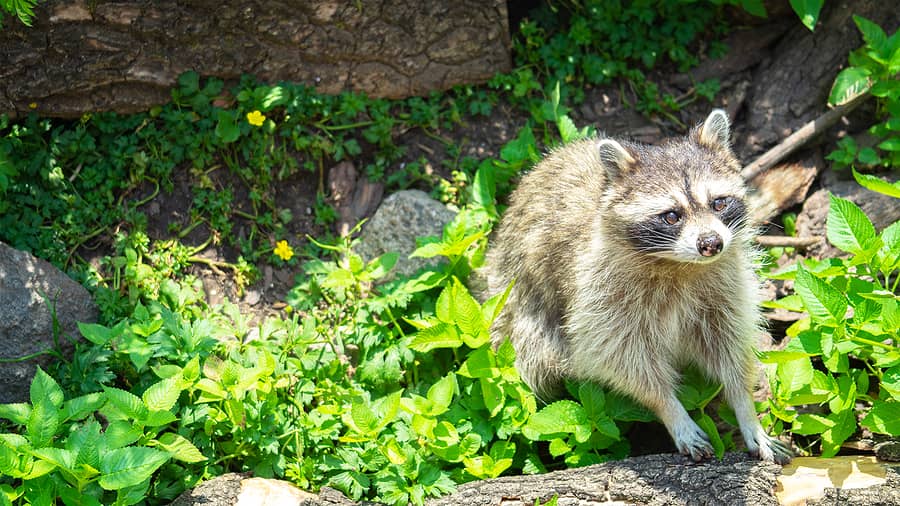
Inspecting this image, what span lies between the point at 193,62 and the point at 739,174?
8.58 ft

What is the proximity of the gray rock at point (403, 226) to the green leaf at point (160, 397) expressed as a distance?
1.51m

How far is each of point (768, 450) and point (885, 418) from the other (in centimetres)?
52

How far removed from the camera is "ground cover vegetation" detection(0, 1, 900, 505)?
3283mm

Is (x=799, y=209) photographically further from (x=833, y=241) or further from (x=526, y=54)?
(x=526, y=54)

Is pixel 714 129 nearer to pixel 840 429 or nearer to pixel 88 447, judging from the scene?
pixel 840 429

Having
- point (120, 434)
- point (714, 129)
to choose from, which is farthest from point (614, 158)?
point (120, 434)

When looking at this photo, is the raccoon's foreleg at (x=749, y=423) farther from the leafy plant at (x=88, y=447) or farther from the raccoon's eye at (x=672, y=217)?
the leafy plant at (x=88, y=447)

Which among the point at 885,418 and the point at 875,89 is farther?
the point at 875,89

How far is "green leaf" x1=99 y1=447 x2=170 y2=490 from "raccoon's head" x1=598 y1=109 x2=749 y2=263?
1894mm

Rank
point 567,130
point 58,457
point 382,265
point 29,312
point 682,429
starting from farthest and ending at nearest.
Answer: point 567,130 → point 382,265 → point 29,312 → point 682,429 → point 58,457

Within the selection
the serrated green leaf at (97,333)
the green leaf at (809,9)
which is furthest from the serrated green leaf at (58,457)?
the green leaf at (809,9)

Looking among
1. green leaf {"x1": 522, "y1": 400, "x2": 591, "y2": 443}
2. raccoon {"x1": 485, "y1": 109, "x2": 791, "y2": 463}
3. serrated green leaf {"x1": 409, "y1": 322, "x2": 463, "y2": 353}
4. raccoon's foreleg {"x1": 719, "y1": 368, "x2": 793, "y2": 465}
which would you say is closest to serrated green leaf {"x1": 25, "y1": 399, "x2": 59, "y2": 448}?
serrated green leaf {"x1": 409, "y1": 322, "x2": 463, "y2": 353}

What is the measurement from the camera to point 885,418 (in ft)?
10.3

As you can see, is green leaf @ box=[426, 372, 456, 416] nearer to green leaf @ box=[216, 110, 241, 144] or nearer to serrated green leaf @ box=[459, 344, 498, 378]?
serrated green leaf @ box=[459, 344, 498, 378]
